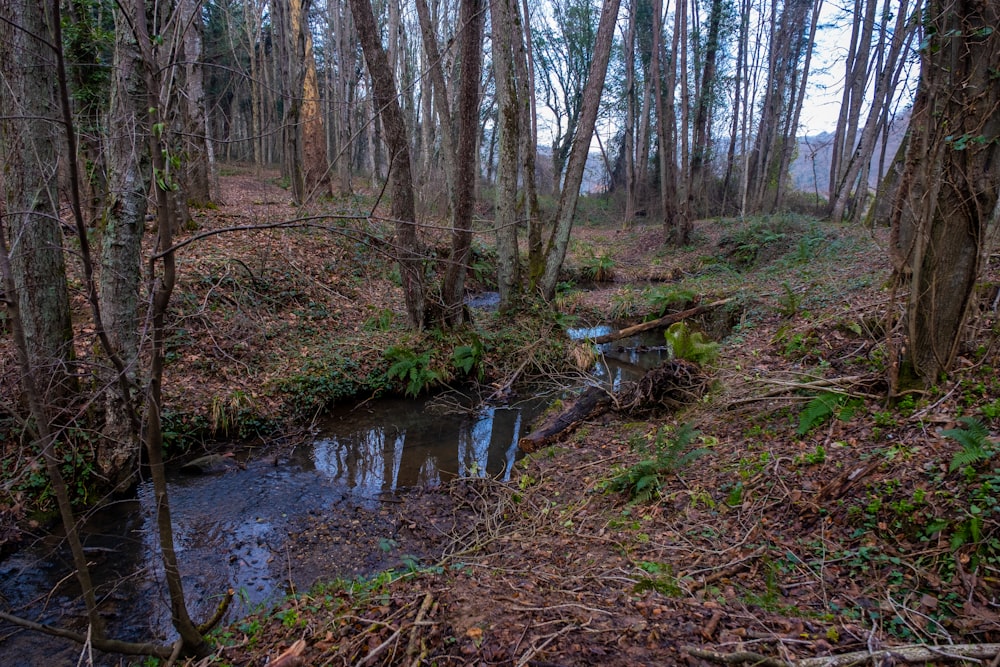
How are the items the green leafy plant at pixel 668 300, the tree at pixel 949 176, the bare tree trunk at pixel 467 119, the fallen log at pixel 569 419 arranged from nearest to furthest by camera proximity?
the tree at pixel 949 176, the fallen log at pixel 569 419, the bare tree trunk at pixel 467 119, the green leafy plant at pixel 668 300

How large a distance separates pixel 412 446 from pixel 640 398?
3215 millimetres

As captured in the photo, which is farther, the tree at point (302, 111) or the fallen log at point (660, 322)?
the tree at point (302, 111)

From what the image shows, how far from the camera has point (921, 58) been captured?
12.7 ft

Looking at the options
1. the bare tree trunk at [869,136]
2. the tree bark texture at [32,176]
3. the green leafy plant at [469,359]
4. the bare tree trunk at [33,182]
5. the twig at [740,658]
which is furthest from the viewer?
the bare tree trunk at [869,136]

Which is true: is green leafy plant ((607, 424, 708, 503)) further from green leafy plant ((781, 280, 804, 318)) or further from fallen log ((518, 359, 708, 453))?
green leafy plant ((781, 280, 804, 318))

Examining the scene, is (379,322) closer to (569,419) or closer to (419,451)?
(419,451)

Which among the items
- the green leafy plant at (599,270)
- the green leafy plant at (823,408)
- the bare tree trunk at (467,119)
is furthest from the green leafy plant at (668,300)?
the green leafy plant at (823,408)

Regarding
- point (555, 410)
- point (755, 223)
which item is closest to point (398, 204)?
point (555, 410)

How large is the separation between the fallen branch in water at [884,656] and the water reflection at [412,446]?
4063mm

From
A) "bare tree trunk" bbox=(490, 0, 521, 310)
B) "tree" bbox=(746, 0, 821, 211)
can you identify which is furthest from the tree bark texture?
"tree" bbox=(746, 0, 821, 211)

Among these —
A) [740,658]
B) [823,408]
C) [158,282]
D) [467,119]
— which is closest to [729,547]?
[740,658]

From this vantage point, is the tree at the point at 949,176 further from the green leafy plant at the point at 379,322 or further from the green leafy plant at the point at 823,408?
the green leafy plant at the point at 379,322

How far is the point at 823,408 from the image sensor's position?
4559 mm

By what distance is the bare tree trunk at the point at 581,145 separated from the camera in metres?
9.94
